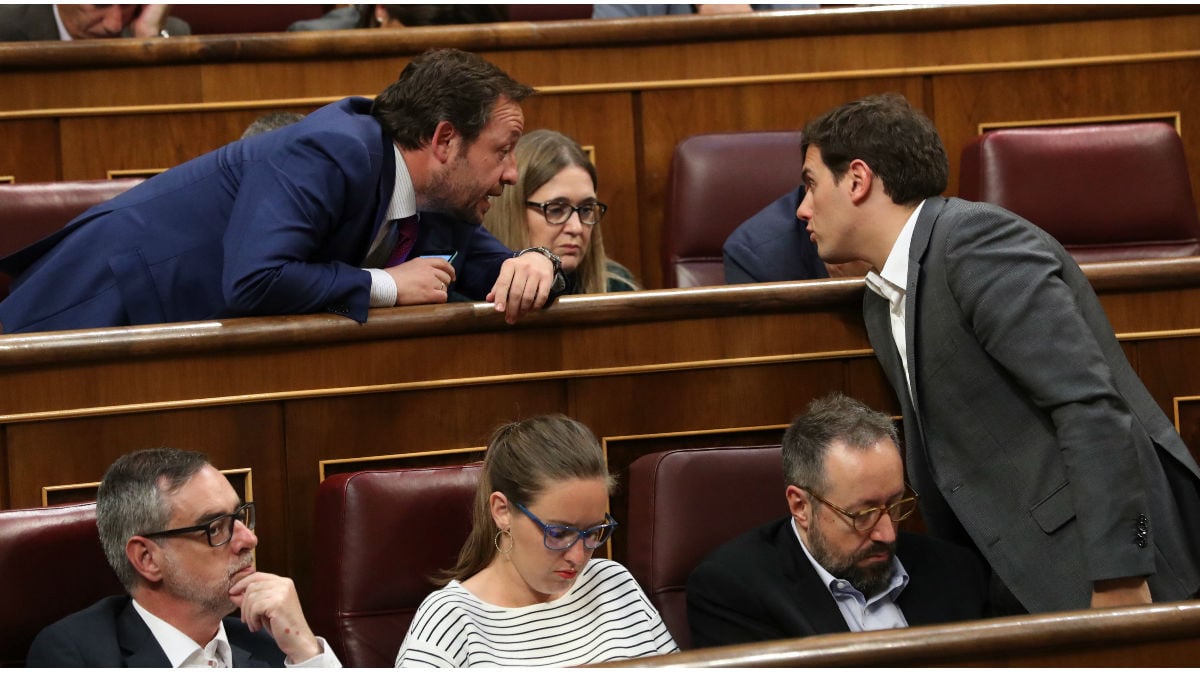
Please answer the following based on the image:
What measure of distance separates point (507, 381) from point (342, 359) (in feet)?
0.37

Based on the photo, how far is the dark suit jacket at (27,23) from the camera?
1.44 meters

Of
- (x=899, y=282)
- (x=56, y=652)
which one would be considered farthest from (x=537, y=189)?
(x=56, y=652)

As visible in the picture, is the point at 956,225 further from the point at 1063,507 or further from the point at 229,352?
the point at 229,352

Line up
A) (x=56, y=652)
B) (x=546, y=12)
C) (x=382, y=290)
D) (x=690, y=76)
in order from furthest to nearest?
(x=546, y=12), (x=690, y=76), (x=382, y=290), (x=56, y=652)

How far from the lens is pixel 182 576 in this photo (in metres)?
0.78

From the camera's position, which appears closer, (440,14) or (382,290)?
(382,290)

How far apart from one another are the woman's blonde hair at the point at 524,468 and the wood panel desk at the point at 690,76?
580 millimetres

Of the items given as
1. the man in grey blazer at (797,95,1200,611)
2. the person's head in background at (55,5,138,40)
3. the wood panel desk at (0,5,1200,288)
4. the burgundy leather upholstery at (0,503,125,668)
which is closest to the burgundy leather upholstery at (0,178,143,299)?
the wood panel desk at (0,5,1200,288)

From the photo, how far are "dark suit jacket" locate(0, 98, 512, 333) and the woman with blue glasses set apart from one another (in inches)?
6.8

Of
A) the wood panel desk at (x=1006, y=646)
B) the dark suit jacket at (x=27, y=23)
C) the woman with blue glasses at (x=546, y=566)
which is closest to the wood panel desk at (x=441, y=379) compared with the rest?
the woman with blue glasses at (x=546, y=566)

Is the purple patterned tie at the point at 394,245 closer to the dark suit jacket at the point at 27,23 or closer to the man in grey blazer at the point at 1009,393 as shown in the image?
the man in grey blazer at the point at 1009,393

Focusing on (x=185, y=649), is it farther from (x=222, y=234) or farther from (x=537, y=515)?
(x=222, y=234)

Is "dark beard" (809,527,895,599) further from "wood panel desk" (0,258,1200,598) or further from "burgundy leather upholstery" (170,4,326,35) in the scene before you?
"burgundy leather upholstery" (170,4,326,35)

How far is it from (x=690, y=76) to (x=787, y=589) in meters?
0.70
